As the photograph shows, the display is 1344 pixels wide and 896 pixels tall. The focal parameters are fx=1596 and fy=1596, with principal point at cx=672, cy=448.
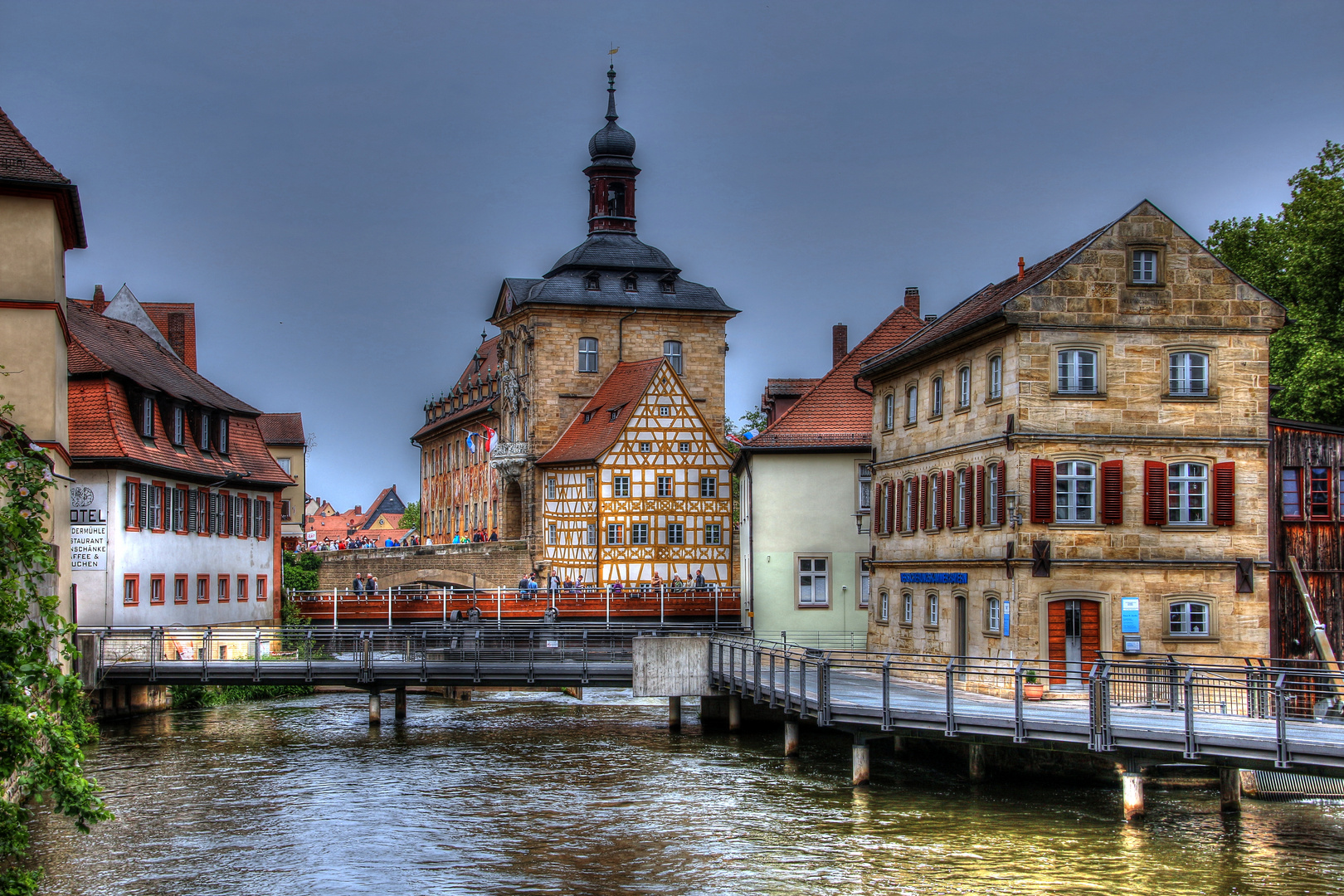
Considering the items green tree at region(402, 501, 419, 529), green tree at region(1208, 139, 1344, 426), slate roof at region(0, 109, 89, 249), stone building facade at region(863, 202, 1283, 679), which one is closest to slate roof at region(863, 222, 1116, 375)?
stone building facade at region(863, 202, 1283, 679)

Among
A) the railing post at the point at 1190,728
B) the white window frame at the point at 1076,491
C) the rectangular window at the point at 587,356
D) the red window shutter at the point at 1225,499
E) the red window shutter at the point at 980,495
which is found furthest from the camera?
the rectangular window at the point at 587,356

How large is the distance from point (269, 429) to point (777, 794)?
2034 inches

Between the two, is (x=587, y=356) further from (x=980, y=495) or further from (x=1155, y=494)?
(x=1155, y=494)

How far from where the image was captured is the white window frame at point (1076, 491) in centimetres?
3006

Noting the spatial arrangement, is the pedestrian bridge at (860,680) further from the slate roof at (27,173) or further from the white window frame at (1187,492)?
the slate roof at (27,173)

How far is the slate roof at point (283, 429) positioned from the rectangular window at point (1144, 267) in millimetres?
50294

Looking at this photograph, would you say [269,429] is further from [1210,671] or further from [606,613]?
[1210,671]

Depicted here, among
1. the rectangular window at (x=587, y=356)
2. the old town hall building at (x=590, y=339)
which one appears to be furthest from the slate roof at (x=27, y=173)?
the rectangular window at (x=587, y=356)

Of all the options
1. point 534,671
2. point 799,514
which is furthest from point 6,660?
point 799,514

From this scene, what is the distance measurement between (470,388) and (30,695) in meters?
74.0

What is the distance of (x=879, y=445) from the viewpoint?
3978 centimetres

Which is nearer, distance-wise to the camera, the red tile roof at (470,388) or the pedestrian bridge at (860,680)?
the pedestrian bridge at (860,680)

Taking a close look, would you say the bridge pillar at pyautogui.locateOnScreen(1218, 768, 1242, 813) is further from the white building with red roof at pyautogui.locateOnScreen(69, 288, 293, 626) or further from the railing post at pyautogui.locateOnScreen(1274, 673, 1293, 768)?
the white building with red roof at pyautogui.locateOnScreen(69, 288, 293, 626)

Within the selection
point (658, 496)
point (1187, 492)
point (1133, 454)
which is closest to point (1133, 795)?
point (1187, 492)
